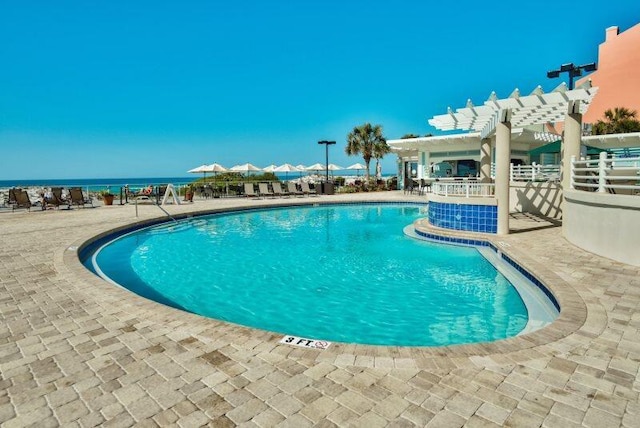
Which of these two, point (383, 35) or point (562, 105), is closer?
point (562, 105)

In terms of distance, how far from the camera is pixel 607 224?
21.7ft

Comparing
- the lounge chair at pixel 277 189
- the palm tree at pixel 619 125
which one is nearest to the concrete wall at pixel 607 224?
the lounge chair at pixel 277 189

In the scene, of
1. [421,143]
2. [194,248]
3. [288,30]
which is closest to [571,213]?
[194,248]

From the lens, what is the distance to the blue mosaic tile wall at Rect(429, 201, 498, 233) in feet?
31.9

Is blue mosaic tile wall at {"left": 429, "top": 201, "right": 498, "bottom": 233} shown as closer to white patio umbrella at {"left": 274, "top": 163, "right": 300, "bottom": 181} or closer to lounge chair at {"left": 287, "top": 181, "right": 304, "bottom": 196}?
lounge chair at {"left": 287, "top": 181, "right": 304, "bottom": 196}

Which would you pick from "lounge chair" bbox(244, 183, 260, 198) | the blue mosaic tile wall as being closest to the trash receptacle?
Answer: "lounge chair" bbox(244, 183, 260, 198)

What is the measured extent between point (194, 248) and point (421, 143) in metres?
19.1

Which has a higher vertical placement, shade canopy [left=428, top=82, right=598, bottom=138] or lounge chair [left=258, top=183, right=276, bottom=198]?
shade canopy [left=428, top=82, right=598, bottom=138]

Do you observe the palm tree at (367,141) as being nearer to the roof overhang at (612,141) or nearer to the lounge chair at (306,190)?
the lounge chair at (306,190)

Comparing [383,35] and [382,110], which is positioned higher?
[383,35]

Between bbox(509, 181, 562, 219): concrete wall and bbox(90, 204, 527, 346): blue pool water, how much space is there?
17.1 ft

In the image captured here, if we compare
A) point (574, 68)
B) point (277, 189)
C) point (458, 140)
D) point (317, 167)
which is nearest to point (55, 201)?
point (277, 189)

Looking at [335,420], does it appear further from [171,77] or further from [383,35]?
[171,77]

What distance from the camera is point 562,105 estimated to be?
9.20 metres
